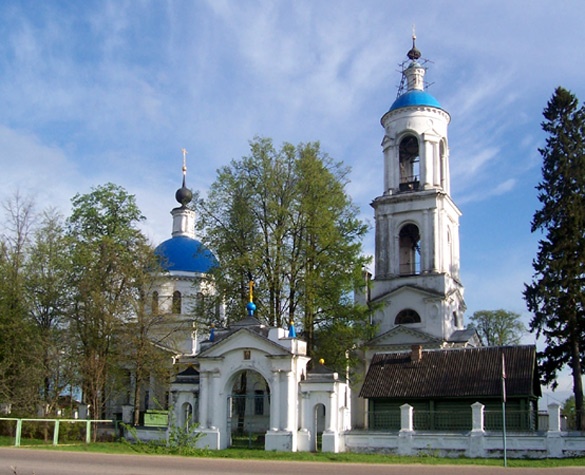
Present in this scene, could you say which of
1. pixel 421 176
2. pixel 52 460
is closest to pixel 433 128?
pixel 421 176

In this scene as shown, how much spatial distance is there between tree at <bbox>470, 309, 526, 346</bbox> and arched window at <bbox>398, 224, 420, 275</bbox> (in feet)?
68.9

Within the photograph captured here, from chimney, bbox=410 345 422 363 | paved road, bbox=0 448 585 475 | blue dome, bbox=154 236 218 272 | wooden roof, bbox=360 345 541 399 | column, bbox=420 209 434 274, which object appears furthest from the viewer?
blue dome, bbox=154 236 218 272

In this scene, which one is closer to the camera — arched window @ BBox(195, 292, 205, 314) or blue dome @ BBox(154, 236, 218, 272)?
arched window @ BBox(195, 292, 205, 314)

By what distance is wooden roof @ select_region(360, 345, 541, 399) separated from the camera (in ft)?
85.3

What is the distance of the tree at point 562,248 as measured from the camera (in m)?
29.7

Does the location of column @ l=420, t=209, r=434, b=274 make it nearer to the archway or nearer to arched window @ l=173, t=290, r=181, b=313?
the archway

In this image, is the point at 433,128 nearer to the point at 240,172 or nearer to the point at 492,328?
the point at 240,172

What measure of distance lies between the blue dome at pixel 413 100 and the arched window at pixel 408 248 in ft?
21.7

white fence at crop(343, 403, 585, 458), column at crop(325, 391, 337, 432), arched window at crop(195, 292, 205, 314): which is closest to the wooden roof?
white fence at crop(343, 403, 585, 458)

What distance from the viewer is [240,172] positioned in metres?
32.5

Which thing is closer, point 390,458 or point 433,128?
point 390,458

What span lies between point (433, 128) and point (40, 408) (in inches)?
945

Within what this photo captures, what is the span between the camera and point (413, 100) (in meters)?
40.0

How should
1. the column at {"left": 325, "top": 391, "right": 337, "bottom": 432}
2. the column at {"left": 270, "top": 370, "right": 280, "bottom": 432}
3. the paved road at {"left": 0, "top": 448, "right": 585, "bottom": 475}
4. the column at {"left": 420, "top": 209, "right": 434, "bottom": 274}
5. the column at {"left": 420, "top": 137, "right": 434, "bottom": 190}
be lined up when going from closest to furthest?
the paved road at {"left": 0, "top": 448, "right": 585, "bottom": 475}
the column at {"left": 325, "top": 391, "right": 337, "bottom": 432}
the column at {"left": 270, "top": 370, "right": 280, "bottom": 432}
the column at {"left": 420, "top": 209, "right": 434, "bottom": 274}
the column at {"left": 420, "top": 137, "right": 434, "bottom": 190}
